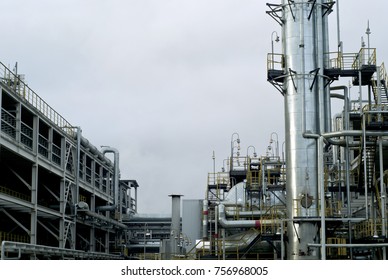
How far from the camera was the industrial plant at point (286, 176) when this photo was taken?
81.9 ft

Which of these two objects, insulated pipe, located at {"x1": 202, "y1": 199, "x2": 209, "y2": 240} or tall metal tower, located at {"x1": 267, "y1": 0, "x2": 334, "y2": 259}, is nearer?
tall metal tower, located at {"x1": 267, "y1": 0, "x2": 334, "y2": 259}

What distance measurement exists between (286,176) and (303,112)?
9.40 ft

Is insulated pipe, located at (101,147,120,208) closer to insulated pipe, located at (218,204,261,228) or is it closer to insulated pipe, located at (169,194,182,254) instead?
insulated pipe, located at (169,194,182,254)

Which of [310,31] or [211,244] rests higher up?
[310,31]

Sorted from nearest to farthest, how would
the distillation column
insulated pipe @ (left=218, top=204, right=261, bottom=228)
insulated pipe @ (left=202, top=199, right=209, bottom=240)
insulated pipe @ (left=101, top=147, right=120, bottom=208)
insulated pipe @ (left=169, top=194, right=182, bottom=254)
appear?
1. the distillation column
2. insulated pipe @ (left=218, top=204, right=261, bottom=228)
3. insulated pipe @ (left=202, top=199, right=209, bottom=240)
4. insulated pipe @ (left=169, top=194, right=182, bottom=254)
5. insulated pipe @ (left=101, top=147, right=120, bottom=208)

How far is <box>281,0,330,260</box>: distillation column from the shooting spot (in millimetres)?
24844

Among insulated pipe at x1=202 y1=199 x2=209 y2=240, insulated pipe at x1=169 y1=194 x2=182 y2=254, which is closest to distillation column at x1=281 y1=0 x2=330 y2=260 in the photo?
insulated pipe at x1=202 y1=199 x2=209 y2=240

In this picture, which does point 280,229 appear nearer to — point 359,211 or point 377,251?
point 377,251

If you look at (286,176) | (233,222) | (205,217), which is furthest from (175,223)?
(286,176)

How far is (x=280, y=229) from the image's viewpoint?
2666 cm

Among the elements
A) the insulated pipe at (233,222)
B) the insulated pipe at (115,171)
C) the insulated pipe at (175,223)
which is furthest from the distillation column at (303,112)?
the insulated pipe at (115,171)

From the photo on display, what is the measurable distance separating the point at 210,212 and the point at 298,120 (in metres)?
13.2

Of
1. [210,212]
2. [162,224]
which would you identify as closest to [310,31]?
[210,212]

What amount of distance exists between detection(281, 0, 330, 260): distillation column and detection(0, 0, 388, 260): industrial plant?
0.14 feet
